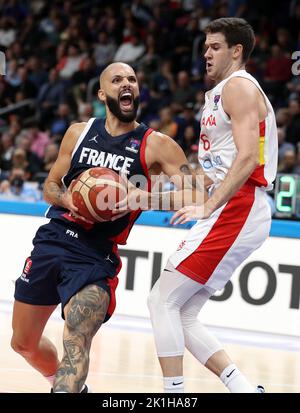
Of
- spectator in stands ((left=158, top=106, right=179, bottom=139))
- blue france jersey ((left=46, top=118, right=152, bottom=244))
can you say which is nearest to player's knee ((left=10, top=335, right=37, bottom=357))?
blue france jersey ((left=46, top=118, right=152, bottom=244))

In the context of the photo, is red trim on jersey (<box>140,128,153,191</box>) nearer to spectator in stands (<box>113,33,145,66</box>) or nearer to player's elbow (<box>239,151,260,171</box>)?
player's elbow (<box>239,151,260,171</box>)

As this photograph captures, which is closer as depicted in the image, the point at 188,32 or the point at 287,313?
the point at 287,313

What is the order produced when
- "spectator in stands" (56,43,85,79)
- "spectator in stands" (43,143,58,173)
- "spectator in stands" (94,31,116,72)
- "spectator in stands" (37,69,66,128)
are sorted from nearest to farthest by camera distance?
"spectator in stands" (43,143,58,173) → "spectator in stands" (37,69,66,128) → "spectator in stands" (94,31,116,72) → "spectator in stands" (56,43,85,79)

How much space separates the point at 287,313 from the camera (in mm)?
8875

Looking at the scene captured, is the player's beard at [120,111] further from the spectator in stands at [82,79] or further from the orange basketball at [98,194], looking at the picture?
the spectator in stands at [82,79]

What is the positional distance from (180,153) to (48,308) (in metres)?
1.14

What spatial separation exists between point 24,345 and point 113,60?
1120cm

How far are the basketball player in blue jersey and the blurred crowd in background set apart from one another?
5.73 metres

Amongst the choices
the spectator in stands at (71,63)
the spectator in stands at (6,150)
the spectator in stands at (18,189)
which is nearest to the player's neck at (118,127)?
the spectator in stands at (18,189)

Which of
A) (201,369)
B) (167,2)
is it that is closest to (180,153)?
(201,369)

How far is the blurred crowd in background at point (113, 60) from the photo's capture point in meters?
13.4

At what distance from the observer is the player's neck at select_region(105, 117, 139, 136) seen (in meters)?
5.57

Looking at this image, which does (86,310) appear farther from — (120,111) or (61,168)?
(120,111)

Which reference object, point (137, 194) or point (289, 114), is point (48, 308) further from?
point (289, 114)
